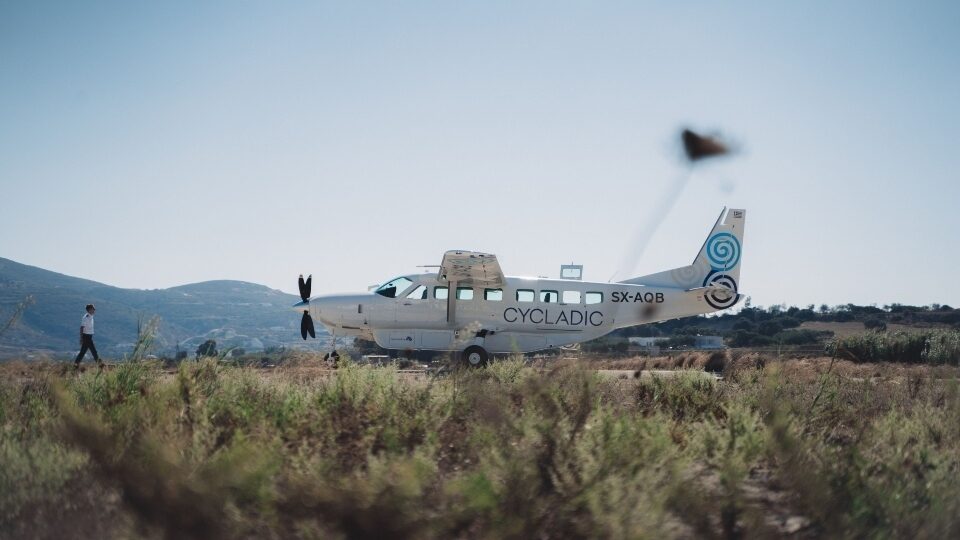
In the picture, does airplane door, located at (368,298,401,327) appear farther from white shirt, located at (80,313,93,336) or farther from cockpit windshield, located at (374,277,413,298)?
white shirt, located at (80,313,93,336)

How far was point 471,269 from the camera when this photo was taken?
68.9 ft

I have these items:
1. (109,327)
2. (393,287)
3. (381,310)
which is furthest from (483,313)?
(109,327)

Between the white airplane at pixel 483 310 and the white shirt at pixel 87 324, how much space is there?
613 centimetres

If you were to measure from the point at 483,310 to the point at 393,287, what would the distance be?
2753 millimetres

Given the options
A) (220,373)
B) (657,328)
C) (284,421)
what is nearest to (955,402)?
(284,421)

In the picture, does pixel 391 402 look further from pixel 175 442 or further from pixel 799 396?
pixel 799 396

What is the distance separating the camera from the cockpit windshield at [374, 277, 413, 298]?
21.9 metres

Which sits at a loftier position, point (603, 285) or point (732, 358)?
point (603, 285)

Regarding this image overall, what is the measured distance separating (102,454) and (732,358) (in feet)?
66.0

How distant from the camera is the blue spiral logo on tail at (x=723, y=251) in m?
23.8

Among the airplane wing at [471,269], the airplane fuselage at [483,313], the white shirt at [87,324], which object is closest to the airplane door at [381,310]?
the airplane fuselage at [483,313]

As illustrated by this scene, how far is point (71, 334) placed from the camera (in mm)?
92812

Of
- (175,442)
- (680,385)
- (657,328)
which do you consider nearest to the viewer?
(175,442)

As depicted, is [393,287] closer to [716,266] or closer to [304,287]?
[304,287]
